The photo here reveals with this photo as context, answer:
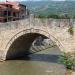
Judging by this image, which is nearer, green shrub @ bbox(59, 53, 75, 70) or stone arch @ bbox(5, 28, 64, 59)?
green shrub @ bbox(59, 53, 75, 70)

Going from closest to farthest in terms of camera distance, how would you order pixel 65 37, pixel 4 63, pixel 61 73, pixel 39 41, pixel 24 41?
pixel 61 73
pixel 65 37
pixel 4 63
pixel 24 41
pixel 39 41

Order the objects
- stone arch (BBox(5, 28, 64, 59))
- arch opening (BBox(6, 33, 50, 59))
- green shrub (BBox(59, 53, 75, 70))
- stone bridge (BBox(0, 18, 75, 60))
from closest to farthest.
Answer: green shrub (BBox(59, 53, 75, 70))
stone bridge (BBox(0, 18, 75, 60))
stone arch (BBox(5, 28, 64, 59))
arch opening (BBox(6, 33, 50, 59))

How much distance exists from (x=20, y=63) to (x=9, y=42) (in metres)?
2.26

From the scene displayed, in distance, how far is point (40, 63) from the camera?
2830 centimetres

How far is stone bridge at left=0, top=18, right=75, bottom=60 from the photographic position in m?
25.6

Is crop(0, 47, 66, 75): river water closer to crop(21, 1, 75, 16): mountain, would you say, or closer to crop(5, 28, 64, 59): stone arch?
crop(5, 28, 64, 59): stone arch

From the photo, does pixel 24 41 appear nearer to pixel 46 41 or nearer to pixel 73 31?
pixel 73 31

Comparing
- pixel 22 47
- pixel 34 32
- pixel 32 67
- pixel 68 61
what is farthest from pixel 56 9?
pixel 68 61

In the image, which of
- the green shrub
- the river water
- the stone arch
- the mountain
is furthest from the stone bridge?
the mountain

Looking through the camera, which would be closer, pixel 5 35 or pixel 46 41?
pixel 5 35

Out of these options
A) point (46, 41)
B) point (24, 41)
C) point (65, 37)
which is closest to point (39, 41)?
point (46, 41)

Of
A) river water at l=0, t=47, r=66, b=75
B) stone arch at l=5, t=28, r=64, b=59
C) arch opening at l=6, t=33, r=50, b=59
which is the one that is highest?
stone arch at l=5, t=28, r=64, b=59

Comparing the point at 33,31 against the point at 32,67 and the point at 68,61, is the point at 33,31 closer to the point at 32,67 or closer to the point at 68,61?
the point at 32,67

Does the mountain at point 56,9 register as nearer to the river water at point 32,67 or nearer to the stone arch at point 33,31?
the river water at point 32,67
